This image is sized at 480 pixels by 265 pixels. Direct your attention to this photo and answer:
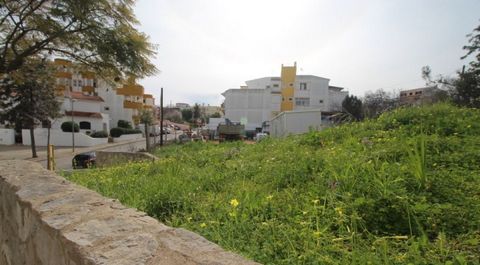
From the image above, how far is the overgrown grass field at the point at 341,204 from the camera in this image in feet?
6.29

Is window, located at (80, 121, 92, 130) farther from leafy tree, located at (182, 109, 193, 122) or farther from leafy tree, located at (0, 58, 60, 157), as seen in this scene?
leafy tree, located at (182, 109, 193, 122)

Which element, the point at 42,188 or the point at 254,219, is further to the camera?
the point at 42,188

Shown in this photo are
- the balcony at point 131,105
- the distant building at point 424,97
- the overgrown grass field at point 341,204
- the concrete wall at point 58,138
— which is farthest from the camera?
the balcony at point 131,105

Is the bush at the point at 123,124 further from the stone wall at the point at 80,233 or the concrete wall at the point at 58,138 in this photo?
the stone wall at the point at 80,233

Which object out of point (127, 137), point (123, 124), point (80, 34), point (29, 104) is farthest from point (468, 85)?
point (123, 124)

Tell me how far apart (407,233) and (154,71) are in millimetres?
12920

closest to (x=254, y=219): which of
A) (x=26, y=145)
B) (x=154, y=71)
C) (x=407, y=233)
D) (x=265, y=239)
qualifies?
(x=265, y=239)

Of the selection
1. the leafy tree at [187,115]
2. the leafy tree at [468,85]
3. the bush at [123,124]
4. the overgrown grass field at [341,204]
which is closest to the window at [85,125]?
the bush at [123,124]

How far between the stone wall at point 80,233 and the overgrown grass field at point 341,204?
0.46 metres

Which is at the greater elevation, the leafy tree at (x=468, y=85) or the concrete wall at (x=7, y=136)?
the leafy tree at (x=468, y=85)

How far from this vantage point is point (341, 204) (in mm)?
2453

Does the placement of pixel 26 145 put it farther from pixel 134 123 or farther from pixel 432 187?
pixel 432 187

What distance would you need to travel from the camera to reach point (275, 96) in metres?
59.3

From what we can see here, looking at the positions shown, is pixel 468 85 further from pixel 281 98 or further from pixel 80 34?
pixel 281 98
